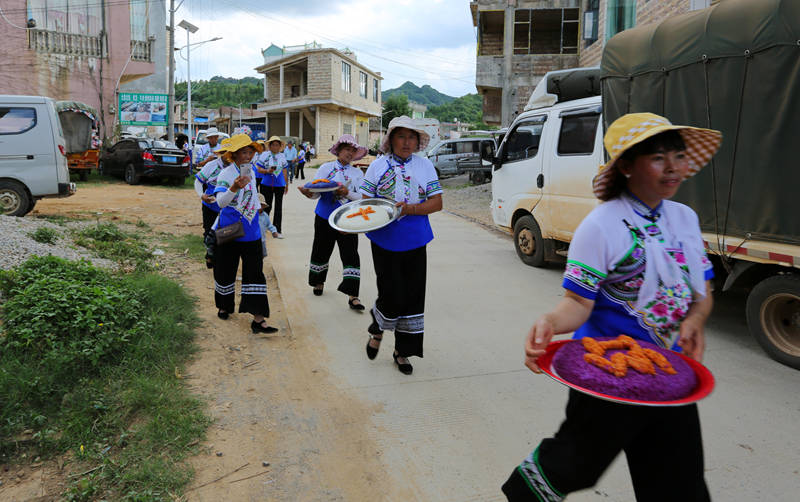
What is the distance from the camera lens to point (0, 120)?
10.2m

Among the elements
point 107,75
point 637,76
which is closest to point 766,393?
point 637,76

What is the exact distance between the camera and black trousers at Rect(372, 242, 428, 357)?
13.9 ft

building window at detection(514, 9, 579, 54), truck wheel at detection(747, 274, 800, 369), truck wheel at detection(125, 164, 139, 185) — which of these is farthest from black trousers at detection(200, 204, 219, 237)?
building window at detection(514, 9, 579, 54)

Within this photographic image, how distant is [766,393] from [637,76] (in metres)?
3.11

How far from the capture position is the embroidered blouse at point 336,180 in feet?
20.3

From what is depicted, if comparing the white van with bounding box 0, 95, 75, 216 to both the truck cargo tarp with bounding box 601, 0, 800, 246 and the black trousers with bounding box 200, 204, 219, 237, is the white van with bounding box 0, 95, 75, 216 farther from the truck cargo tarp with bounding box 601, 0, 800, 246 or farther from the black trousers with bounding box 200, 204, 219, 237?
the truck cargo tarp with bounding box 601, 0, 800, 246

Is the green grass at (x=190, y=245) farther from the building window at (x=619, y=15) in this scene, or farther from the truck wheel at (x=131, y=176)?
the truck wheel at (x=131, y=176)

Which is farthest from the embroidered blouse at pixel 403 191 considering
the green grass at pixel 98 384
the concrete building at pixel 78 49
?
the concrete building at pixel 78 49

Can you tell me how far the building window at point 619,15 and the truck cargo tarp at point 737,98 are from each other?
8574 millimetres

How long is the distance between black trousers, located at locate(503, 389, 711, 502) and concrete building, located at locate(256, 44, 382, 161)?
41250mm

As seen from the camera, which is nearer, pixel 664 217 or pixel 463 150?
pixel 664 217

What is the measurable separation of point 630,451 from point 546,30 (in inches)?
905

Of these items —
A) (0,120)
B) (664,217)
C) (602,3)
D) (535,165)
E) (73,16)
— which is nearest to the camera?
(664,217)

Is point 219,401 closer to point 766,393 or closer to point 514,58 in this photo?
point 766,393
